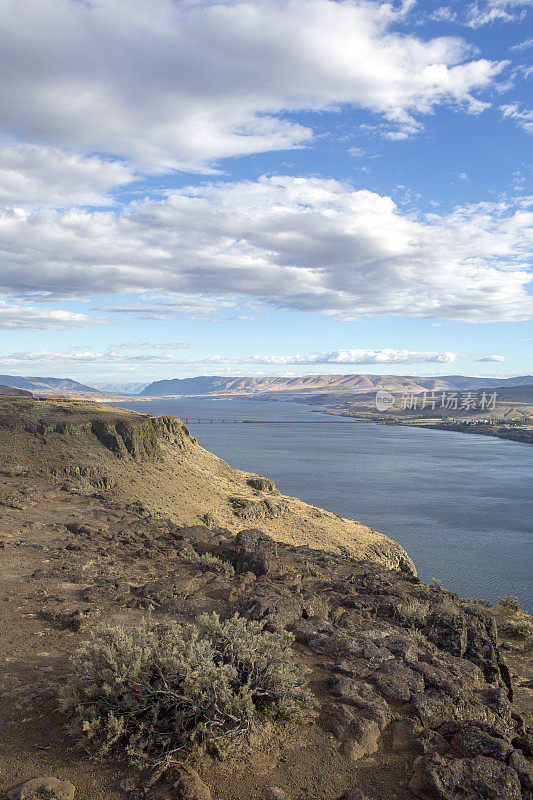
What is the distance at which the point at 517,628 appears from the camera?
13156 mm

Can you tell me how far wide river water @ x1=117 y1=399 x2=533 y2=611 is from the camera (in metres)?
38.5

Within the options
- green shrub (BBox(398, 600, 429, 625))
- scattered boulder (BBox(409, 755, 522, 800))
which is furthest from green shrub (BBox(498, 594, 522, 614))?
scattered boulder (BBox(409, 755, 522, 800))

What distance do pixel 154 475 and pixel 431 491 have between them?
43197 mm

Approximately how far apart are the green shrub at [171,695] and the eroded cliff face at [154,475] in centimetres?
2638

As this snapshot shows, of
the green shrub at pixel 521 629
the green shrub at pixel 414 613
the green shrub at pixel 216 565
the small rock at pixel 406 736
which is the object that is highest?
the small rock at pixel 406 736

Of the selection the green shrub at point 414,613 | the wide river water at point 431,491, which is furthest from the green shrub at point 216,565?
the wide river water at point 431,491

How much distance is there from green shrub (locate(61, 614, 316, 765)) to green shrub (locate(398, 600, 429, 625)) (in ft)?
15.6

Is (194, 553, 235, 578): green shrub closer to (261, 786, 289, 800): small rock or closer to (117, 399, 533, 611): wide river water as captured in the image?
(261, 786, 289, 800): small rock

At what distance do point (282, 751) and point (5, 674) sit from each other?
4077 mm

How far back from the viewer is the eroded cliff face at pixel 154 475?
34.0 meters

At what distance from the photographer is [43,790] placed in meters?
4.26

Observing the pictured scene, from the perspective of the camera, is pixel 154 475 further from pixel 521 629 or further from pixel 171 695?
pixel 171 695

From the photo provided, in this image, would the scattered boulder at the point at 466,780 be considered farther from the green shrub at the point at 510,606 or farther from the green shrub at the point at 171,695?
the green shrub at the point at 510,606

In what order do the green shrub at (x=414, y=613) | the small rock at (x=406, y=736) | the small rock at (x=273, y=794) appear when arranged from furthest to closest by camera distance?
the green shrub at (x=414, y=613) → the small rock at (x=406, y=736) → the small rock at (x=273, y=794)
